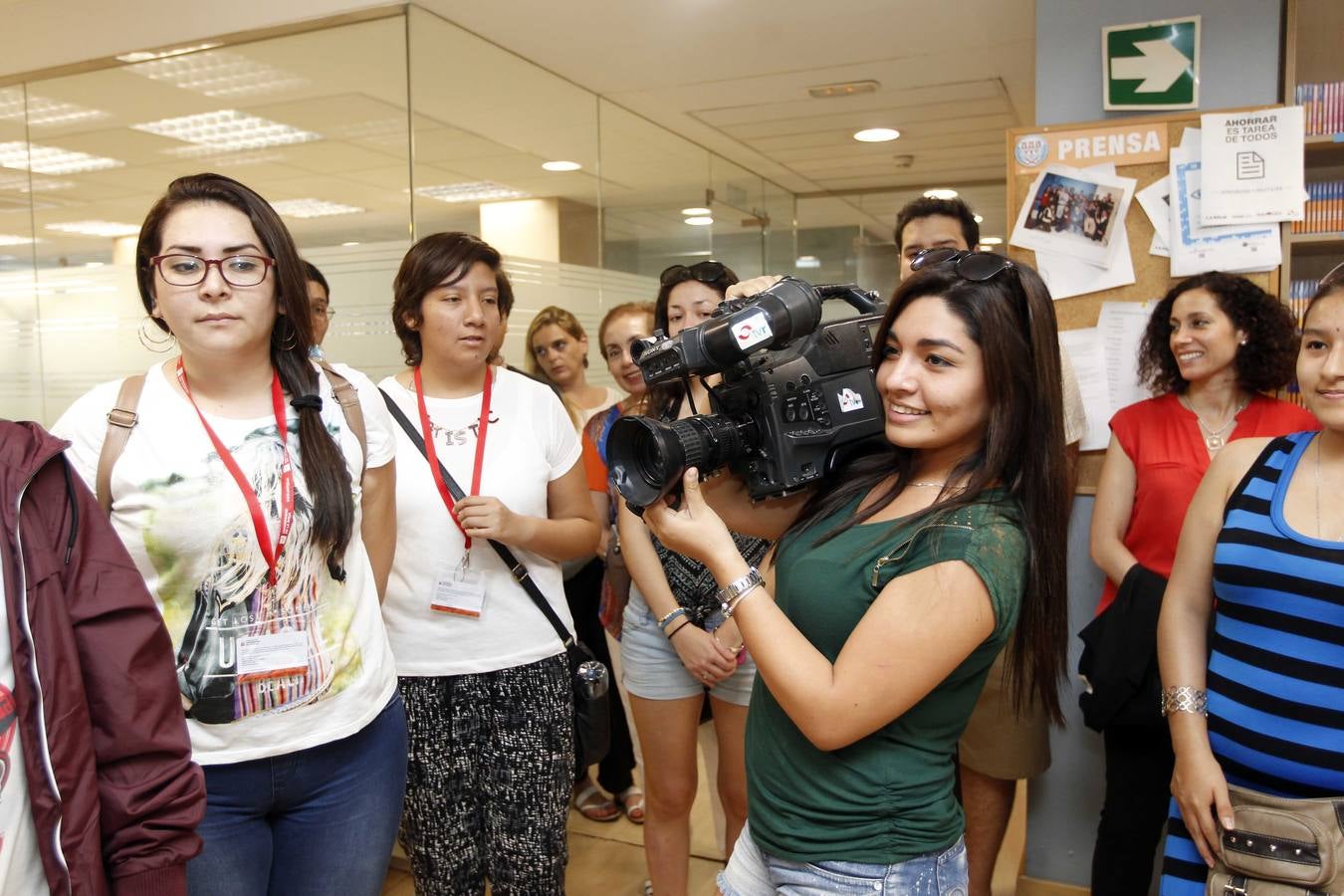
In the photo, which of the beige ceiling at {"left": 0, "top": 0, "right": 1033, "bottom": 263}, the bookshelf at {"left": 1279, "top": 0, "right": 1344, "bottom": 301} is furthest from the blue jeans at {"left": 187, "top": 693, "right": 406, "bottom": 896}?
the beige ceiling at {"left": 0, "top": 0, "right": 1033, "bottom": 263}

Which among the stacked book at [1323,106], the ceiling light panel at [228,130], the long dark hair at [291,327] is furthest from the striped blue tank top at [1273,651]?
the ceiling light panel at [228,130]

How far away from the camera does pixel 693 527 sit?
1155 millimetres

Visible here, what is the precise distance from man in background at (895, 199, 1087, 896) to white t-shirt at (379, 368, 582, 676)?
3.16ft

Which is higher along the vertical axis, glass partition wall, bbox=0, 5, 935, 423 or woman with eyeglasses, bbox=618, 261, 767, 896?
glass partition wall, bbox=0, 5, 935, 423

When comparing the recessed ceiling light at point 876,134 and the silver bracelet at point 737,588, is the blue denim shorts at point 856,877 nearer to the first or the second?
the silver bracelet at point 737,588

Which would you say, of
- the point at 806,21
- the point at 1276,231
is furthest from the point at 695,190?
the point at 1276,231

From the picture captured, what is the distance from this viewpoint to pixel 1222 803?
51.9 inches

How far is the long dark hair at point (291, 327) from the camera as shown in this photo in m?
1.34

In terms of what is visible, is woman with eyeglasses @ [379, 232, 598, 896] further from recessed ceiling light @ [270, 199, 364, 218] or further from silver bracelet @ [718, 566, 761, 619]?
recessed ceiling light @ [270, 199, 364, 218]

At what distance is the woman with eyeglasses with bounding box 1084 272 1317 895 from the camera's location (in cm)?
204

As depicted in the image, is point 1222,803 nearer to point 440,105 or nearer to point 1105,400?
point 1105,400

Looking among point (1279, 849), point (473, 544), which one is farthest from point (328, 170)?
point (1279, 849)

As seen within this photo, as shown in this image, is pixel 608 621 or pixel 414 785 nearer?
pixel 414 785

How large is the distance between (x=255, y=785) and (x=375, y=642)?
0.24 meters
